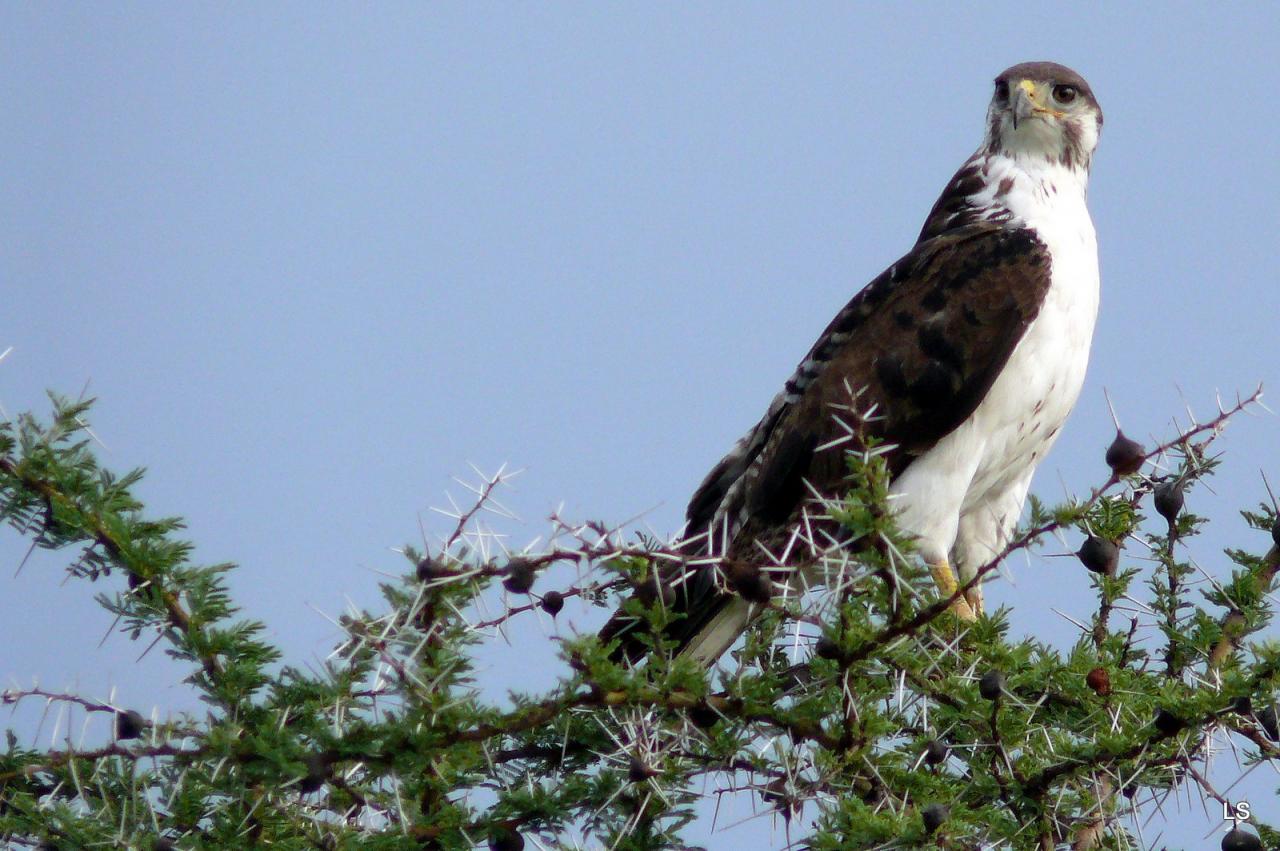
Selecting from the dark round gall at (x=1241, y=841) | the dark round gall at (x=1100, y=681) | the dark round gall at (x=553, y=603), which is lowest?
the dark round gall at (x=1241, y=841)

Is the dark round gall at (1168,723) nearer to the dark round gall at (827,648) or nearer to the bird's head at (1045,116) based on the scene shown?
the dark round gall at (827,648)

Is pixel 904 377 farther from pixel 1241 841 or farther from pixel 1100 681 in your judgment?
pixel 1241 841

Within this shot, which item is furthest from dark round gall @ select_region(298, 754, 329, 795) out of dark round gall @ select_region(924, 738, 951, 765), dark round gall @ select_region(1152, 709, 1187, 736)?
dark round gall @ select_region(1152, 709, 1187, 736)

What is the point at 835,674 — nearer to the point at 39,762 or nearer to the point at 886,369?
the point at 39,762

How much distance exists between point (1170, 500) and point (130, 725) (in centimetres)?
253

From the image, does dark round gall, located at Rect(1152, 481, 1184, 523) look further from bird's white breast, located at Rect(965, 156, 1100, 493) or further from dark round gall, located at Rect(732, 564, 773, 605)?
dark round gall, located at Rect(732, 564, 773, 605)

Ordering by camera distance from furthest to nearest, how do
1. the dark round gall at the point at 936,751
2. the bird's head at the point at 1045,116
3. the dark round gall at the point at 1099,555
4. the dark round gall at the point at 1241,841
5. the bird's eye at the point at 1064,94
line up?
the bird's eye at the point at 1064,94
the bird's head at the point at 1045,116
the dark round gall at the point at 1099,555
the dark round gall at the point at 936,751
the dark round gall at the point at 1241,841

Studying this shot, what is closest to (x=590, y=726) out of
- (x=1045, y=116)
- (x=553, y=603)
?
(x=553, y=603)

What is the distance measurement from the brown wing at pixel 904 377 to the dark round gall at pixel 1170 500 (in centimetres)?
102

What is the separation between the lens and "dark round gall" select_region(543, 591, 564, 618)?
134 inches

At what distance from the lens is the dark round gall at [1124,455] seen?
3.34 metres

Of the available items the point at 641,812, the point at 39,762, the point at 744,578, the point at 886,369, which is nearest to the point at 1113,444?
the point at 744,578

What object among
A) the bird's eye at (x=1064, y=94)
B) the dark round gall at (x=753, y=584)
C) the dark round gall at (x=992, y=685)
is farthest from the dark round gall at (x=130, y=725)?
the bird's eye at (x=1064, y=94)

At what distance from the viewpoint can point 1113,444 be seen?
341cm
